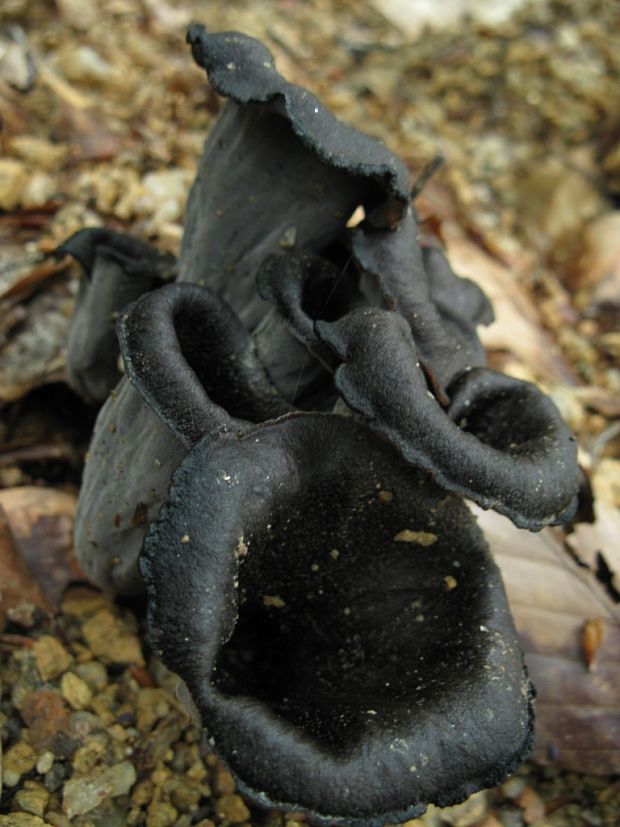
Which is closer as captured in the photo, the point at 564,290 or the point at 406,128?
the point at 564,290

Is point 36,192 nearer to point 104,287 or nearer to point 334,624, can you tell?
point 104,287

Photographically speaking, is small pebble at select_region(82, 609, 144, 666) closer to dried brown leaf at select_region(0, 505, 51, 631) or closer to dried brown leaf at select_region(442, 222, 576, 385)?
dried brown leaf at select_region(0, 505, 51, 631)

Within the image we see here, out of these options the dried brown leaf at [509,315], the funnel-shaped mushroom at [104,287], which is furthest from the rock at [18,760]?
the dried brown leaf at [509,315]

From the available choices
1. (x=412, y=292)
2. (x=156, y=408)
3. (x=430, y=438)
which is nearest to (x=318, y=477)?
(x=430, y=438)

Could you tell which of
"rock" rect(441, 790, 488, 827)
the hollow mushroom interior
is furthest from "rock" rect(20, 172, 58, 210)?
"rock" rect(441, 790, 488, 827)


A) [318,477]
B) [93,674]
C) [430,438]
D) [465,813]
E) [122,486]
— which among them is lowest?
[93,674]

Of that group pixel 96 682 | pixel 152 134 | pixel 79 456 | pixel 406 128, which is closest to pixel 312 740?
pixel 96 682

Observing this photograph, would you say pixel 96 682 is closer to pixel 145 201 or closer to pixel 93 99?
pixel 145 201
